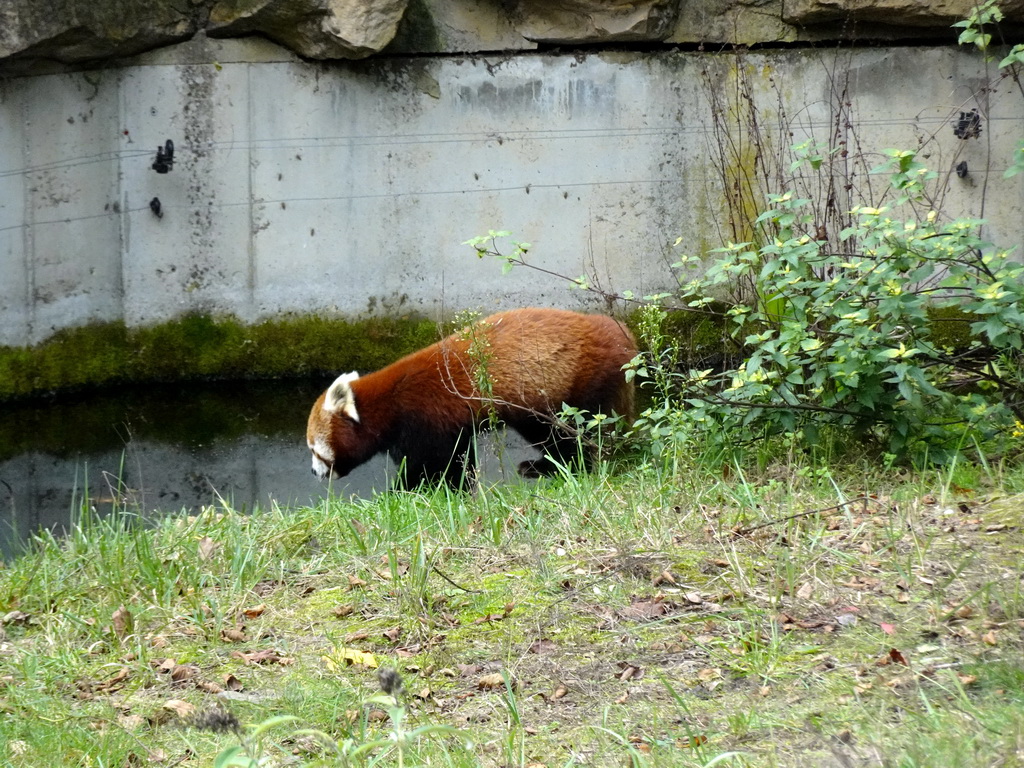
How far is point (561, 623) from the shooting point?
363 cm

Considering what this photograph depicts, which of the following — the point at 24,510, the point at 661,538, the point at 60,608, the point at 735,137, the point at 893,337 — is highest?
the point at 735,137

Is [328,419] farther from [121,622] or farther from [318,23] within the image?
[318,23]

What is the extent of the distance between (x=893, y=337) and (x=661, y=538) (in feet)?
5.42

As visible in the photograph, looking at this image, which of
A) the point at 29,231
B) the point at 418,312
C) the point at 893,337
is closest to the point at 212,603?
the point at 893,337

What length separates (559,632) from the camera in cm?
358

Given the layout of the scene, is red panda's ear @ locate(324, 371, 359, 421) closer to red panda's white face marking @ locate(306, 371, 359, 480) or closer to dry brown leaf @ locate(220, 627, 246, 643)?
red panda's white face marking @ locate(306, 371, 359, 480)

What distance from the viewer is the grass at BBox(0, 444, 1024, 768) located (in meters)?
2.78

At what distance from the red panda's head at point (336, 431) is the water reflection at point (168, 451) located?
9.1 inches

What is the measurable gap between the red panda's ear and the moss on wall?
2.89 meters

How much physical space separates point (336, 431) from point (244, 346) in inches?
128

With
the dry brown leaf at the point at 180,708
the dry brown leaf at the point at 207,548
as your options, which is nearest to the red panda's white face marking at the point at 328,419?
the dry brown leaf at the point at 207,548

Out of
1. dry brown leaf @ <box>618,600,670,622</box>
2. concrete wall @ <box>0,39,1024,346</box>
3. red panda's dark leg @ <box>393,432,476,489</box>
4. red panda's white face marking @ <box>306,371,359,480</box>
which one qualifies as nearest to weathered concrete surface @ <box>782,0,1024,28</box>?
concrete wall @ <box>0,39,1024,346</box>

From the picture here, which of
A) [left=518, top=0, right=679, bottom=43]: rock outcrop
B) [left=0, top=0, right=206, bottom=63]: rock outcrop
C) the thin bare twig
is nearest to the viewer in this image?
the thin bare twig

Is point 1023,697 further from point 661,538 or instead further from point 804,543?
point 661,538
